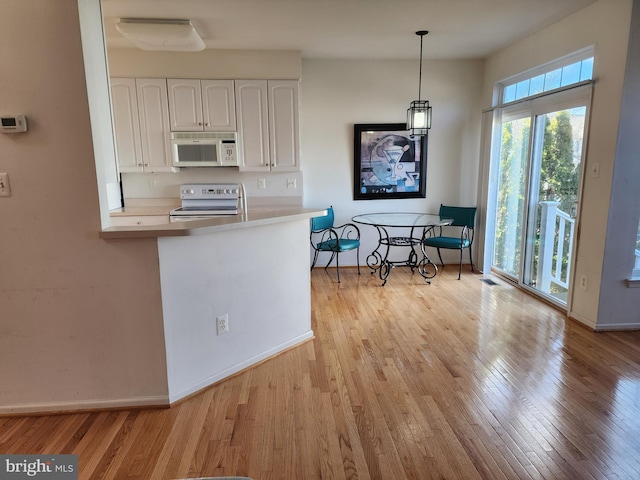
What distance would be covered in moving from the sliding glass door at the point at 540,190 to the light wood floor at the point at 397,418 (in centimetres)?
91

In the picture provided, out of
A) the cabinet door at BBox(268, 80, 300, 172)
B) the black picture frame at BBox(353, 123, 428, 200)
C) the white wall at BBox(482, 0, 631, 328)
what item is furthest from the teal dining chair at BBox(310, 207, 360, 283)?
the white wall at BBox(482, 0, 631, 328)

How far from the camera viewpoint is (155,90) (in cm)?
413

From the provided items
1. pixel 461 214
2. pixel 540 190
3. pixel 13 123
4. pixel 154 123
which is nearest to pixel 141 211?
pixel 154 123

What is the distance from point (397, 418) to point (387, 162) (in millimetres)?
3476

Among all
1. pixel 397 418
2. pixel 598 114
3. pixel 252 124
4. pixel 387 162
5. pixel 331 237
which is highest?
pixel 252 124

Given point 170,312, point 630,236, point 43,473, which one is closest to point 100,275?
point 170,312

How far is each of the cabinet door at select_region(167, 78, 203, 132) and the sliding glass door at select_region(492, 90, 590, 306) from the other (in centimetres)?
344

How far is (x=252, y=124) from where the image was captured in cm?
429

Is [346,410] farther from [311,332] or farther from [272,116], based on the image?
[272,116]

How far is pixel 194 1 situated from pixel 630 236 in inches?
149

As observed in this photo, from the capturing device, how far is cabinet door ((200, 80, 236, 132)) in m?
4.18

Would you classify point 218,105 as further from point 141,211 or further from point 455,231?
point 455,231

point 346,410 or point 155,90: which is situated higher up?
point 155,90

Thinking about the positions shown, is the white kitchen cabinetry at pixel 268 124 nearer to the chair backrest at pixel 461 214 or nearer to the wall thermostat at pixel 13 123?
the chair backrest at pixel 461 214
